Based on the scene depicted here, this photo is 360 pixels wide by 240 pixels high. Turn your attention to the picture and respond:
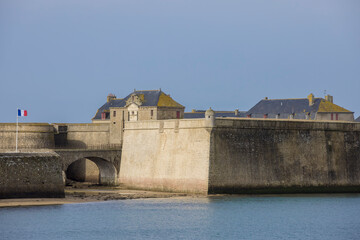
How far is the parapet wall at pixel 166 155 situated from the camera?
53.0 metres

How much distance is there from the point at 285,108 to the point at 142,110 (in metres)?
19.2

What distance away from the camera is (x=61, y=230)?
133 ft

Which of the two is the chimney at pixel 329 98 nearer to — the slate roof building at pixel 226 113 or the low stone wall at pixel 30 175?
the slate roof building at pixel 226 113

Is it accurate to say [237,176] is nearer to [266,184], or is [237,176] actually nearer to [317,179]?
[266,184]

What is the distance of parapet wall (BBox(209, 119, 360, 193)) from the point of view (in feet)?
173

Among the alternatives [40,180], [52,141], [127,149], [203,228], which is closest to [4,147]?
[52,141]

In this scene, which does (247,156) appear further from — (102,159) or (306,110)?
(306,110)

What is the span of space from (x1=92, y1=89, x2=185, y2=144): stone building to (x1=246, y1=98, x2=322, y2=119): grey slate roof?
15788 millimetres

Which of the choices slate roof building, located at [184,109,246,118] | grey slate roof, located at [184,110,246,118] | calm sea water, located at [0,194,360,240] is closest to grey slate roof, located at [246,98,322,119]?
slate roof building, located at [184,109,246,118]

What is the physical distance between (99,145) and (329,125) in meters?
19.5

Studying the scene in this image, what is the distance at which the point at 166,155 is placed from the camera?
186 feet

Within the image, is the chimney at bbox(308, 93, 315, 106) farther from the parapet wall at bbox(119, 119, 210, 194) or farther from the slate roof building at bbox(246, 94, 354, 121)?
the parapet wall at bbox(119, 119, 210, 194)

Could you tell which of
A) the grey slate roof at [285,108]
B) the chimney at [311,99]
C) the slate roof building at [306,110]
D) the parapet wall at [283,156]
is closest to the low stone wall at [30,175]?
the parapet wall at [283,156]

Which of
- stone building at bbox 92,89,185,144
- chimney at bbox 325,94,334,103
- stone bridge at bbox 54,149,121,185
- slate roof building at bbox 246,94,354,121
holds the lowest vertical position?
stone bridge at bbox 54,149,121,185
